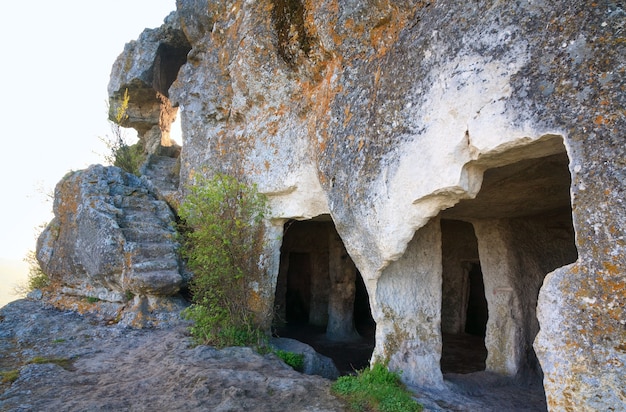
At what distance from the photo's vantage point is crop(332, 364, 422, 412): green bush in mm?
4316

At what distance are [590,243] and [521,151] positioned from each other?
112 centimetres

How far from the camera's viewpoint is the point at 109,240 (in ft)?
24.7

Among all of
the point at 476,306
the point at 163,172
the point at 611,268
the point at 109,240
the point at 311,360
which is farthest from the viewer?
the point at 476,306

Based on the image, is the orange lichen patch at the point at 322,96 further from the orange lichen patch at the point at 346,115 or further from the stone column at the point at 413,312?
the stone column at the point at 413,312

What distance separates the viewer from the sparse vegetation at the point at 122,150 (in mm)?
11477

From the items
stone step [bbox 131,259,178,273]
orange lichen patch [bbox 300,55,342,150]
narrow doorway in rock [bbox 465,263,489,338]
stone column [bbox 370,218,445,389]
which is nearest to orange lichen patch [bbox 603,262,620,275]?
stone column [bbox 370,218,445,389]

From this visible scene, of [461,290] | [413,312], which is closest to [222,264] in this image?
[413,312]

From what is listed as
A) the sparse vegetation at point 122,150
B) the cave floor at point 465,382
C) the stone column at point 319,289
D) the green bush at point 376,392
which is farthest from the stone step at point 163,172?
the green bush at point 376,392

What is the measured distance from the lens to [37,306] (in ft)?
27.5

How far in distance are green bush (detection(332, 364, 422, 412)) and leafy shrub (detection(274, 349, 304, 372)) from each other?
137cm

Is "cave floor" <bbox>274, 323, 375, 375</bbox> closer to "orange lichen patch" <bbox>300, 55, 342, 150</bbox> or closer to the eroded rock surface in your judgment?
the eroded rock surface

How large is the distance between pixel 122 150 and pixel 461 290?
945 cm

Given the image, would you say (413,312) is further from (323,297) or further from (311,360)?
(323,297)

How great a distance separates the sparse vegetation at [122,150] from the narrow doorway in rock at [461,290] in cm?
787
